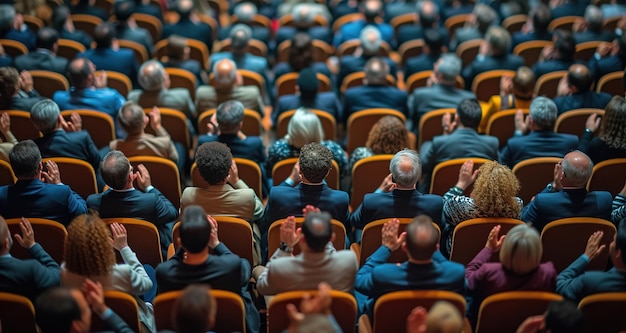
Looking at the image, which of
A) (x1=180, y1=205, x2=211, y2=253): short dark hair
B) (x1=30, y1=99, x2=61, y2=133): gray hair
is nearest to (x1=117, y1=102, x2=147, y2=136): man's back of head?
(x1=30, y1=99, x2=61, y2=133): gray hair

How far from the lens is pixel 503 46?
7312 millimetres

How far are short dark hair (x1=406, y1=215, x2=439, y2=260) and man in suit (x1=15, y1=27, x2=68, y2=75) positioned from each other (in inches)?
186

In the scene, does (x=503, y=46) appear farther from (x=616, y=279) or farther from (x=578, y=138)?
(x=616, y=279)

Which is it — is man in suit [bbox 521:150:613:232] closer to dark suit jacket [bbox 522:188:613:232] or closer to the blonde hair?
dark suit jacket [bbox 522:188:613:232]

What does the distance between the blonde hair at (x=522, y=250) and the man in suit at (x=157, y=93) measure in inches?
145

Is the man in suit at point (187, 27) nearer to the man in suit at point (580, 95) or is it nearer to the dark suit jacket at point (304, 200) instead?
the dark suit jacket at point (304, 200)

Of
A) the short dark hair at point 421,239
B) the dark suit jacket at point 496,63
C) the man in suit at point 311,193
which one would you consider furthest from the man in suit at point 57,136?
the dark suit jacket at point 496,63

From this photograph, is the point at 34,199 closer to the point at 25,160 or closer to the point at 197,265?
the point at 25,160

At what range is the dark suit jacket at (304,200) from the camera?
4.82 metres

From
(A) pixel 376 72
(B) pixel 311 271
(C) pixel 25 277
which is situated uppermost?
(A) pixel 376 72

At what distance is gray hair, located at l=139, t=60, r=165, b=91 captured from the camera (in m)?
6.38

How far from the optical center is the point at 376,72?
6.70m

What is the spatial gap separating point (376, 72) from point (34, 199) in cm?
342

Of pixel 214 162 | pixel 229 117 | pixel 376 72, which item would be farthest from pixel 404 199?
pixel 376 72
